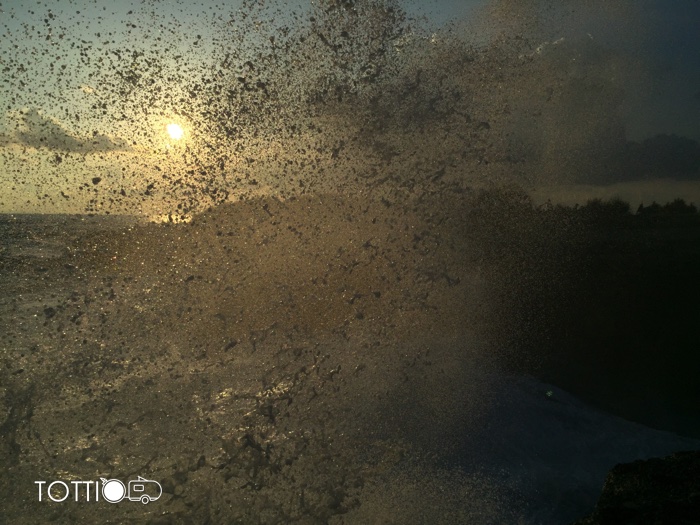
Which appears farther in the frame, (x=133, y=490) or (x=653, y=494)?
(x=133, y=490)

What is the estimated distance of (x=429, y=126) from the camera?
31.0ft

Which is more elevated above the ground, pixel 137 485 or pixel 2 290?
pixel 2 290

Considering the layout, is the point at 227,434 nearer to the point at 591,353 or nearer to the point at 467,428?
the point at 467,428

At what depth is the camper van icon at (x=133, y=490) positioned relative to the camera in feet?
17.8

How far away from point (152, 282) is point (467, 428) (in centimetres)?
566

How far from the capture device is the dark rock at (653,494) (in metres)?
3.02

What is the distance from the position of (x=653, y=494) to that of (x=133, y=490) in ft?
15.3

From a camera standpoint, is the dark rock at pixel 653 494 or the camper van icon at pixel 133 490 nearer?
A: the dark rock at pixel 653 494

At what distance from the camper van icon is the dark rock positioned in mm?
4052

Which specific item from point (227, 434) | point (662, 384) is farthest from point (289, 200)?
point (662, 384)

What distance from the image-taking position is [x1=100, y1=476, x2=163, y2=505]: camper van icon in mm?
5426

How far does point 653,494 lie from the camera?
336 centimetres

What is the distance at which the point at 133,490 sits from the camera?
18.2 feet

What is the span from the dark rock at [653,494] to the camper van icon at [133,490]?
13.3 feet
